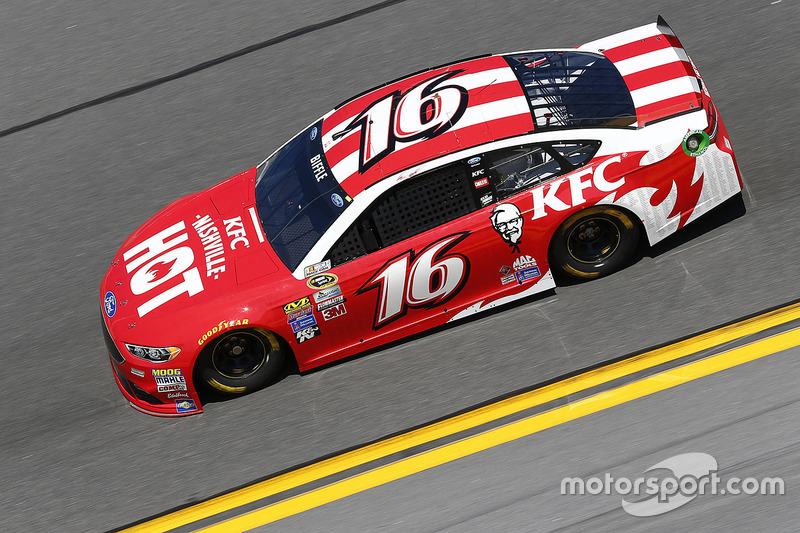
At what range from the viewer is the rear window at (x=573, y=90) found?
6.44m

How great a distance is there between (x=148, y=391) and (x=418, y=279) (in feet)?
7.24

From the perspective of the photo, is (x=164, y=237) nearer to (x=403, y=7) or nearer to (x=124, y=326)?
(x=124, y=326)

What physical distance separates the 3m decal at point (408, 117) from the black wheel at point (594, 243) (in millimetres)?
1220

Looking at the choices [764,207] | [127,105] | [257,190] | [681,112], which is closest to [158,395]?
[257,190]

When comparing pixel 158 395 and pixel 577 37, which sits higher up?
pixel 577 37

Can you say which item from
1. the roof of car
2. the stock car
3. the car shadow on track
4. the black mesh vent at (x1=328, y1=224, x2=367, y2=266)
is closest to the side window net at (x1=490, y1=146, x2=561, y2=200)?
the stock car

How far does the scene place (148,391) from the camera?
6.43m

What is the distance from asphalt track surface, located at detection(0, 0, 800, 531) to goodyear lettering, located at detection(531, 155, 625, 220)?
784 mm

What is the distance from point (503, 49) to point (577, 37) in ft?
2.47

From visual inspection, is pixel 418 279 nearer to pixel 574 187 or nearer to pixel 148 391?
pixel 574 187

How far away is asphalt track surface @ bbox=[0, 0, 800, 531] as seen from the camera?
6270 millimetres

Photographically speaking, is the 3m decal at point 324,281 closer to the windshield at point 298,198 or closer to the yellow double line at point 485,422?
the windshield at point 298,198

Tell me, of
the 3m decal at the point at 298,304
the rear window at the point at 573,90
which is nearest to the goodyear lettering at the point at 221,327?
the 3m decal at the point at 298,304

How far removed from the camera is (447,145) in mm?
6270
